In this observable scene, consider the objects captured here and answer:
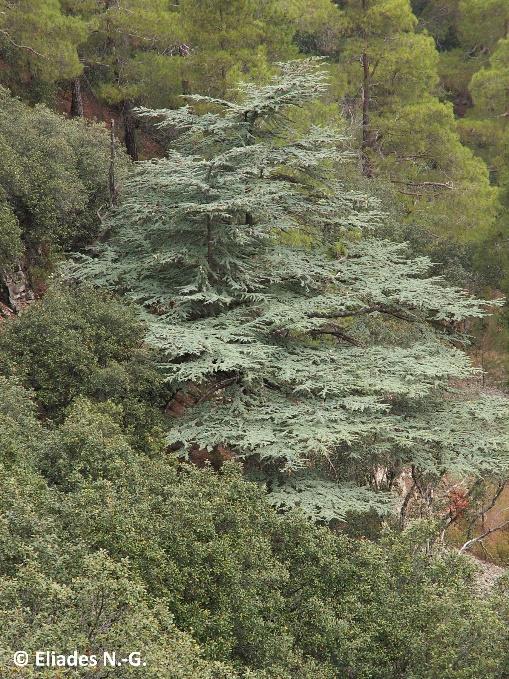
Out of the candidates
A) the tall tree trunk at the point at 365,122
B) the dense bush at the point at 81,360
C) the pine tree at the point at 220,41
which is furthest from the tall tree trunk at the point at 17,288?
the tall tree trunk at the point at 365,122

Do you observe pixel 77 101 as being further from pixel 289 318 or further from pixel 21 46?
pixel 289 318

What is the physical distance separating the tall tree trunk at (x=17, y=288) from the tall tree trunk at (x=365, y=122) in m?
12.8

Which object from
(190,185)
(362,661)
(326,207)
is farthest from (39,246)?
(362,661)

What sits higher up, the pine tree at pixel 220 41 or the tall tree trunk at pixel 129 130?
the pine tree at pixel 220 41

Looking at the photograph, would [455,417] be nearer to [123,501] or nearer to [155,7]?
[123,501]

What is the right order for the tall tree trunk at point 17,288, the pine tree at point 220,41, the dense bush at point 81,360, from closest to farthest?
the dense bush at point 81,360 → the tall tree trunk at point 17,288 → the pine tree at point 220,41

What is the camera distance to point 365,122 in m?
24.9

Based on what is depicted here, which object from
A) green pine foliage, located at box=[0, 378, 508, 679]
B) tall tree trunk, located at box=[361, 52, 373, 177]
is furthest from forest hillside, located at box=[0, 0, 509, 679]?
tall tree trunk, located at box=[361, 52, 373, 177]

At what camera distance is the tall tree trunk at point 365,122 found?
976 inches

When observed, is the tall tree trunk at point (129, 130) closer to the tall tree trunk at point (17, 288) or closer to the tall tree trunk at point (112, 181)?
the tall tree trunk at point (112, 181)

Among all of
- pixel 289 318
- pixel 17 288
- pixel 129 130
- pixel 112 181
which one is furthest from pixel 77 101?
pixel 289 318

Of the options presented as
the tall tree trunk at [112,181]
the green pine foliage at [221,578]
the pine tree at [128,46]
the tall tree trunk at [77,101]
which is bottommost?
the green pine foliage at [221,578]

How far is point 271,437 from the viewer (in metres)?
11.6

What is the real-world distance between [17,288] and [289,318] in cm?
682
